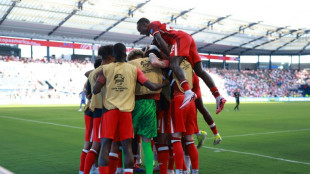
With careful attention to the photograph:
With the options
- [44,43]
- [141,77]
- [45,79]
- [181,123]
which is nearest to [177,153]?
[181,123]

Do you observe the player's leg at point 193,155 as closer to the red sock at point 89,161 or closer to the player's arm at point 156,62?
the player's arm at point 156,62

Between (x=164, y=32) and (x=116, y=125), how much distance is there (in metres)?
1.53

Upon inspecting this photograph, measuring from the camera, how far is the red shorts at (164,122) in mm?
4840

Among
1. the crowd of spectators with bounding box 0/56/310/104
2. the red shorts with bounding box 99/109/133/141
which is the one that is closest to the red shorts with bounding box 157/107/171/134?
the red shorts with bounding box 99/109/133/141

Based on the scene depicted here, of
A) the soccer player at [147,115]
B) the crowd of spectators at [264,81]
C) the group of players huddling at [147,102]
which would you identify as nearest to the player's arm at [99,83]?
the group of players huddling at [147,102]

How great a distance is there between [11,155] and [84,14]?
33219 millimetres

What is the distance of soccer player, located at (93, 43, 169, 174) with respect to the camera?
4.31 meters

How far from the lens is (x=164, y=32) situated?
16.1 feet

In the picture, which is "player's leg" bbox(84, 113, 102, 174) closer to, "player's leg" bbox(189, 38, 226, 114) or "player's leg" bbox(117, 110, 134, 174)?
"player's leg" bbox(117, 110, 134, 174)

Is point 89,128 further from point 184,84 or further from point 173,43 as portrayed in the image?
point 173,43

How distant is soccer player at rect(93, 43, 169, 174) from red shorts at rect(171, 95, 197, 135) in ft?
1.44

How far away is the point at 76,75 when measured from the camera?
152 feet

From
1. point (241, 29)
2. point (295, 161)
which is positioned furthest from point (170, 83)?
point (241, 29)

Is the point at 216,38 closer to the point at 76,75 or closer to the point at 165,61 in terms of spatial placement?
the point at 76,75
